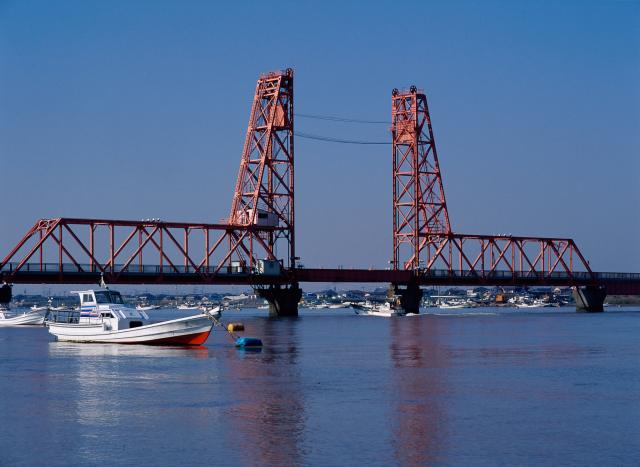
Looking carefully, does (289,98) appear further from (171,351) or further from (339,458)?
(339,458)

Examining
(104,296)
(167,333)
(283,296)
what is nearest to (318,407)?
(167,333)

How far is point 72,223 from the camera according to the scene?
12269 cm

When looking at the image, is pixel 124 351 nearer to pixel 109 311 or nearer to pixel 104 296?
pixel 109 311

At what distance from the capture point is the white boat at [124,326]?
243 feet

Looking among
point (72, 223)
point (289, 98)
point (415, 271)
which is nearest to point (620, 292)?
point (415, 271)

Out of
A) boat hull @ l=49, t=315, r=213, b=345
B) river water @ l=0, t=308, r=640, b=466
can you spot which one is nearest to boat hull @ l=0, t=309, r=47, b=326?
boat hull @ l=49, t=315, r=213, b=345

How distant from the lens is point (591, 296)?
19550cm

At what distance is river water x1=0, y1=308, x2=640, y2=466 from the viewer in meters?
31.4

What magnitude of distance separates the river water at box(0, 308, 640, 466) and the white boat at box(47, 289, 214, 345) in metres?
2.97

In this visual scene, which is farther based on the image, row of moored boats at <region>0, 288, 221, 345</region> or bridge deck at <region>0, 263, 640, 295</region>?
bridge deck at <region>0, 263, 640, 295</region>

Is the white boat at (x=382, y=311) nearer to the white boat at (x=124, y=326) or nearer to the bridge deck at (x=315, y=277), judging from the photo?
the bridge deck at (x=315, y=277)

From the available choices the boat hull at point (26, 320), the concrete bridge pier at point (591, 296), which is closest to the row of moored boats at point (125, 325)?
the boat hull at point (26, 320)

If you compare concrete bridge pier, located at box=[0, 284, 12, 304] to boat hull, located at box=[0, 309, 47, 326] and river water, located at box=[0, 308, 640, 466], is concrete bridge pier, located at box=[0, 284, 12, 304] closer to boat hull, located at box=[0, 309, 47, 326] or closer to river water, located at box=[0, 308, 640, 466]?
boat hull, located at box=[0, 309, 47, 326]

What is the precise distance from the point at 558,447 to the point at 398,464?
605 cm
